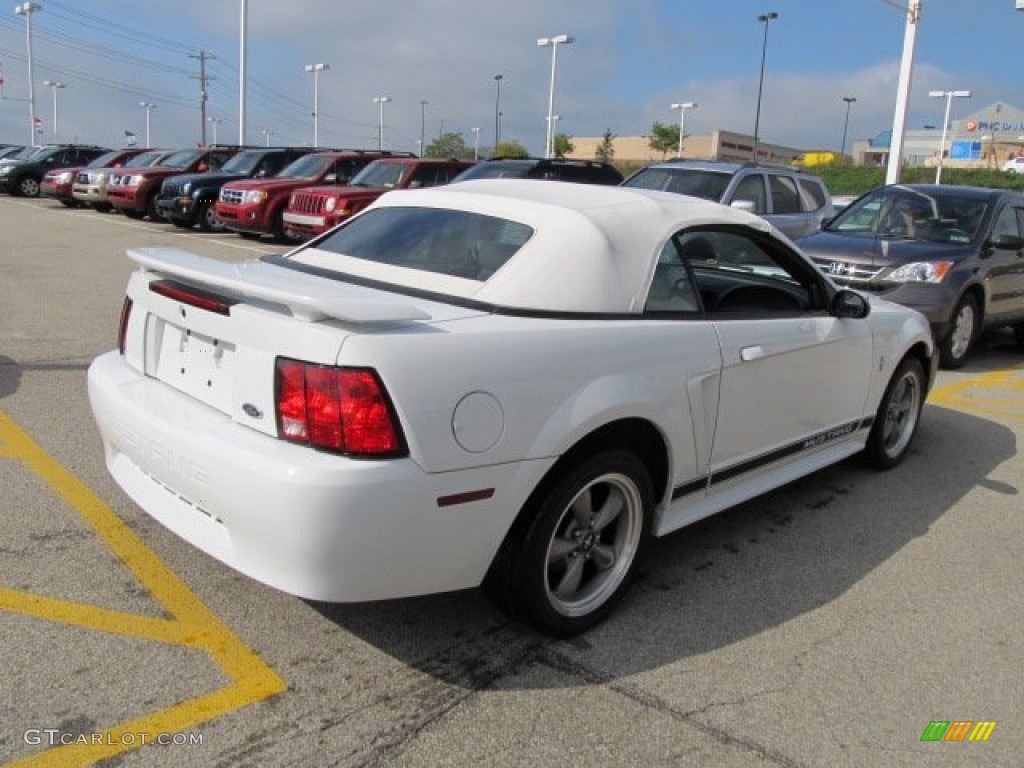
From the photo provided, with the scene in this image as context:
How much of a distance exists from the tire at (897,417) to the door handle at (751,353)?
1.59 metres

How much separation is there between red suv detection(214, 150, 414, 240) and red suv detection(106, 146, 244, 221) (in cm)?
352

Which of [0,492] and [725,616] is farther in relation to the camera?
[0,492]

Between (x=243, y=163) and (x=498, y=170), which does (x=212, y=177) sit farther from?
(x=498, y=170)

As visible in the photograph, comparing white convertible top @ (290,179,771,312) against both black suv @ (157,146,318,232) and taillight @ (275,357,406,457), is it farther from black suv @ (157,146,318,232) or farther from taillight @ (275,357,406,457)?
black suv @ (157,146,318,232)

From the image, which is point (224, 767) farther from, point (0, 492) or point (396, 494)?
point (0, 492)

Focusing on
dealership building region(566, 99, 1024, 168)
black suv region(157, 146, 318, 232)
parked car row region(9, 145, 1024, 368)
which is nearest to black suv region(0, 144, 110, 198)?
parked car row region(9, 145, 1024, 368)

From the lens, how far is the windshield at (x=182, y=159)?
21.8 metres

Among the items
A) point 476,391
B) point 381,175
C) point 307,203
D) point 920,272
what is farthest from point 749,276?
point 381,175

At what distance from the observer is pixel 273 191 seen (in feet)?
53.1

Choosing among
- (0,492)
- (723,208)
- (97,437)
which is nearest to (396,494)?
(723,208)

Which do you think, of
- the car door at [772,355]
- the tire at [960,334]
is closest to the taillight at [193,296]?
the car door at [772,355]

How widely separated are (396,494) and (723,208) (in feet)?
7.27

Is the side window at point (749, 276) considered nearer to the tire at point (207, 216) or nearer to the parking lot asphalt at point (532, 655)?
the parking lot asphalt at point (532, 655)

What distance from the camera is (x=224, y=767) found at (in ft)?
7.97
